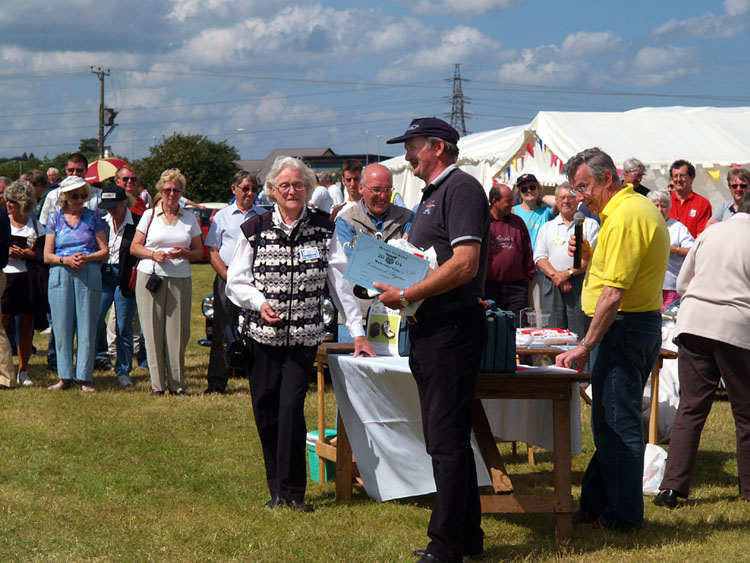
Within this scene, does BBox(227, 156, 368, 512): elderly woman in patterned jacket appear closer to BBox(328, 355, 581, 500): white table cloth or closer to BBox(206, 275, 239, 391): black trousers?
BBox(328, 355, 581, 500): white table cloth

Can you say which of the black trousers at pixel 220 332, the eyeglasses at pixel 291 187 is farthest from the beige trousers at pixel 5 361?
the eyeglasses at pixel 291 187

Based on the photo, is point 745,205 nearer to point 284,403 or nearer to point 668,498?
point 668,498

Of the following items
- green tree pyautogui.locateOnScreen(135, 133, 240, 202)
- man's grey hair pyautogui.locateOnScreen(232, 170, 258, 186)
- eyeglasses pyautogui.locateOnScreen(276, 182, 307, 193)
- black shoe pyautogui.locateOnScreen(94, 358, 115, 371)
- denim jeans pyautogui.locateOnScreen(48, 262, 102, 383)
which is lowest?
black shoe pyautogui.locateOnScreen(94, 358, 115, 371)

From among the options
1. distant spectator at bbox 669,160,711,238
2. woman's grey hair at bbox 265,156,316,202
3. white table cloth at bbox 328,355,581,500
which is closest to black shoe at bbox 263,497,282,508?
white table cloth at bbox 328,355,581,500

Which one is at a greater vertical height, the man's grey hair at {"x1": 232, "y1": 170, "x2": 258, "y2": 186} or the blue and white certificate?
the man's grey hair at {"x1": 232, "y1": 170, "x2": 258, "y2": 186}

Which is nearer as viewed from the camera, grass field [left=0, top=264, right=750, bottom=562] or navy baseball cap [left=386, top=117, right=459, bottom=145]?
navy baseball cap [left=386, top=117, right=459, bottom=145]

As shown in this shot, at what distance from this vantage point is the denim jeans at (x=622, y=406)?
15.6 feet

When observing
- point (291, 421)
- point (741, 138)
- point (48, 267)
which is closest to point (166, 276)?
point (48, 267)

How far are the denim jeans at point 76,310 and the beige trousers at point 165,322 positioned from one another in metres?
0.58

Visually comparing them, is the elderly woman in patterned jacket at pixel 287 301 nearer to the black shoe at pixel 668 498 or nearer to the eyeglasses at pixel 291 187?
the eyeglasses at pixel 291 187

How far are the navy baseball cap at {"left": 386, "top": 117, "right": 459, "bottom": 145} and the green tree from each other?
62.0 m

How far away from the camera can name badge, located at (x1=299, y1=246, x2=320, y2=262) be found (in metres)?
5.23

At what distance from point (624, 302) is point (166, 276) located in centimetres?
515

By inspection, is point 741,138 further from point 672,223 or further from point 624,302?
point 624,302
